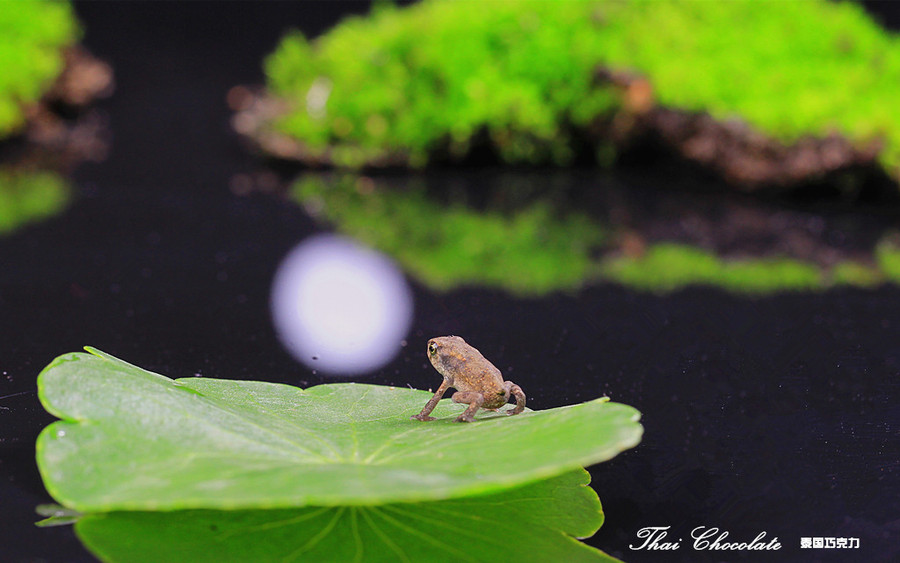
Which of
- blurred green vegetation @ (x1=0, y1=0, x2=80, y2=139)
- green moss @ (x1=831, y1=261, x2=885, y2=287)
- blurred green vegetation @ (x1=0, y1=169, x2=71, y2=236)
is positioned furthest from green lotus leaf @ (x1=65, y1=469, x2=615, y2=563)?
blurred green vegetation @ (x1=0, y1=0, x2=80, y2=139)

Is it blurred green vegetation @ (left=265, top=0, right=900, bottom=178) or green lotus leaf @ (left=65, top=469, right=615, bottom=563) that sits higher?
blurred green vegetation @ (left=265, top=0, right=900, bottom=178)

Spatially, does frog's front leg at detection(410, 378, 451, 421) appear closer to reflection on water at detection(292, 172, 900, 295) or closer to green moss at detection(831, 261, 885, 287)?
reflection on water at detection(292, 172, 900, 295)

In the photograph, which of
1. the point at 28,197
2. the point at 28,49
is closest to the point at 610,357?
the point at 28,197

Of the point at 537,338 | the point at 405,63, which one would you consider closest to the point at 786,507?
the point at 537,338

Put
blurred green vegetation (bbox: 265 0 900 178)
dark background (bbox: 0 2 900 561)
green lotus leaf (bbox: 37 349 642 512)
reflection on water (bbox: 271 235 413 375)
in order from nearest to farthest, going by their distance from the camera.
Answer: green lotus leaf (bbox: 37 349 642 512), dark background (bbox: 0 2 900 561), reflection on water (bbox: 271 235 413 375), blurred green vegetation (bbox: 265 0 900 178)

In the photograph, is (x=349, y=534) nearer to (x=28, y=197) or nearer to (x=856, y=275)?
(x=856, y=275)

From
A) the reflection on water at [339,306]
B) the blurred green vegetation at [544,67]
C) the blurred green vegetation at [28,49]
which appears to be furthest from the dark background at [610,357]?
the blurred green vegetation at [28,49]

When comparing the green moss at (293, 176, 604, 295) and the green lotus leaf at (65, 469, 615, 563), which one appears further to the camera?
the green moss at (293, 176, 604, 295)
